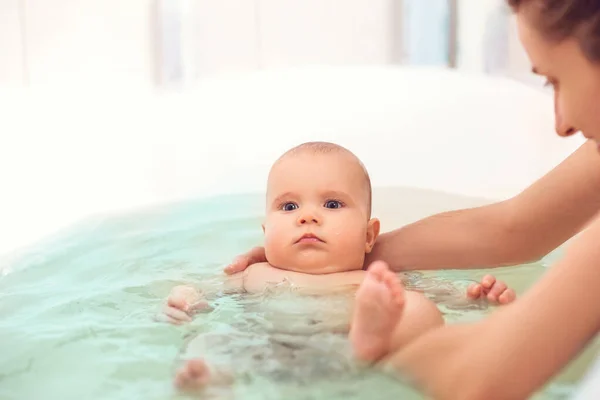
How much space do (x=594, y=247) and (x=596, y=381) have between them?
0.17 meters

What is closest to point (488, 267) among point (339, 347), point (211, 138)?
point (339, 347)

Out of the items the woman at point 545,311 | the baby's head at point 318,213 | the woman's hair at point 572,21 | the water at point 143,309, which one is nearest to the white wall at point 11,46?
the water at point 143,309

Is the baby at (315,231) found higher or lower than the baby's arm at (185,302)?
higher

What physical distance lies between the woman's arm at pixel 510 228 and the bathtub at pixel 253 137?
37 cm

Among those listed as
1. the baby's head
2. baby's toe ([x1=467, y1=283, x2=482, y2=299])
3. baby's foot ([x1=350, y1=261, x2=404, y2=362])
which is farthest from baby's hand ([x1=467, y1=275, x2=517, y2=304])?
baby's foot ([x1=350, y1=261, x2=404, y2=362])

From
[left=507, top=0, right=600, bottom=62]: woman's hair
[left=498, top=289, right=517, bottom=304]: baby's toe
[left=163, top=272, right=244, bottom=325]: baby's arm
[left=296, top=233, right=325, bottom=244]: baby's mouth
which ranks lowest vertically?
[left=163, top=272, right=244, bottom=325]: baby's arm

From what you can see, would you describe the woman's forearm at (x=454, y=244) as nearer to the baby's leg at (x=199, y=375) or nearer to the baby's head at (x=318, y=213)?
the baby's head at (x=318, y=213)

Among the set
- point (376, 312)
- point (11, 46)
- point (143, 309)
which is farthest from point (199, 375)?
point (11, 46)

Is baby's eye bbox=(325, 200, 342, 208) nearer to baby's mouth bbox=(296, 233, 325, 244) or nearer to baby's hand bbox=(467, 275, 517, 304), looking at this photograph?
baby's mouth bbox=(296, 233, 325, 244)

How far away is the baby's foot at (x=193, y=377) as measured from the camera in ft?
2.71

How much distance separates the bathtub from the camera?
1.59 metres

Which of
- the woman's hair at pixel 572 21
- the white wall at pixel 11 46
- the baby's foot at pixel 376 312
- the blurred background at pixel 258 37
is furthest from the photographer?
the blurred background at pixel 258 37

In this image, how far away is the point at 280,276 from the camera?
113 centimetres

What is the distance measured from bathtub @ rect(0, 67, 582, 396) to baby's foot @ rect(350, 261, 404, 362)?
75 cm
